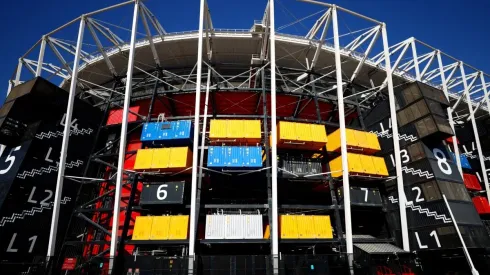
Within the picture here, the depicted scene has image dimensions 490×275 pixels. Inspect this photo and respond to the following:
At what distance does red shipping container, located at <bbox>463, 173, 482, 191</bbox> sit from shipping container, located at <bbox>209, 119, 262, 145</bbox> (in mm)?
28297

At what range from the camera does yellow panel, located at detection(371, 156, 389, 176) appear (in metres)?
29.0

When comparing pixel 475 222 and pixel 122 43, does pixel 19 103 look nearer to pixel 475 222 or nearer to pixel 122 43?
pixel 122 43

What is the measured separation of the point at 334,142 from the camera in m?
30.4

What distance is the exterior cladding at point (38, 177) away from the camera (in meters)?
24.3

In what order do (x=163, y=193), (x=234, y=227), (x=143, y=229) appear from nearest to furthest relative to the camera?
1. (x=234, y=227)
2. (x=143, y=229)
3. (x=163, y=193)

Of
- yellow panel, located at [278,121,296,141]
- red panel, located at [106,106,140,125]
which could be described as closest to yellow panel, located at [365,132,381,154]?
yellow panel, located at [278,121,296,141]

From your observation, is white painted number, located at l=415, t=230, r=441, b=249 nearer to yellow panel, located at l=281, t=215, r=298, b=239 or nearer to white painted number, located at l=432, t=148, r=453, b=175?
white painted number, located at l=432, t=148, r=453, b=175

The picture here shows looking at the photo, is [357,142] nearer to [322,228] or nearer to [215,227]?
[322,228]

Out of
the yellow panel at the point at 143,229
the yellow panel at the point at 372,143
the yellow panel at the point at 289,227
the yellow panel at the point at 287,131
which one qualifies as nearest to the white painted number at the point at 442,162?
the yellow panel at the point at 372,143

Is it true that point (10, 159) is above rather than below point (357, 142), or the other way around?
below

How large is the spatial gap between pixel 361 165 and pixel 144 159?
68.3 feet

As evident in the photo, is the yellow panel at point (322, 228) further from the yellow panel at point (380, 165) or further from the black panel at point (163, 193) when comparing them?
the black panel at point (163, 193)

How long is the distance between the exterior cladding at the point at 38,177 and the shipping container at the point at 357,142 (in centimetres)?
2666

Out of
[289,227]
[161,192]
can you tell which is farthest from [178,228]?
[289,227]
